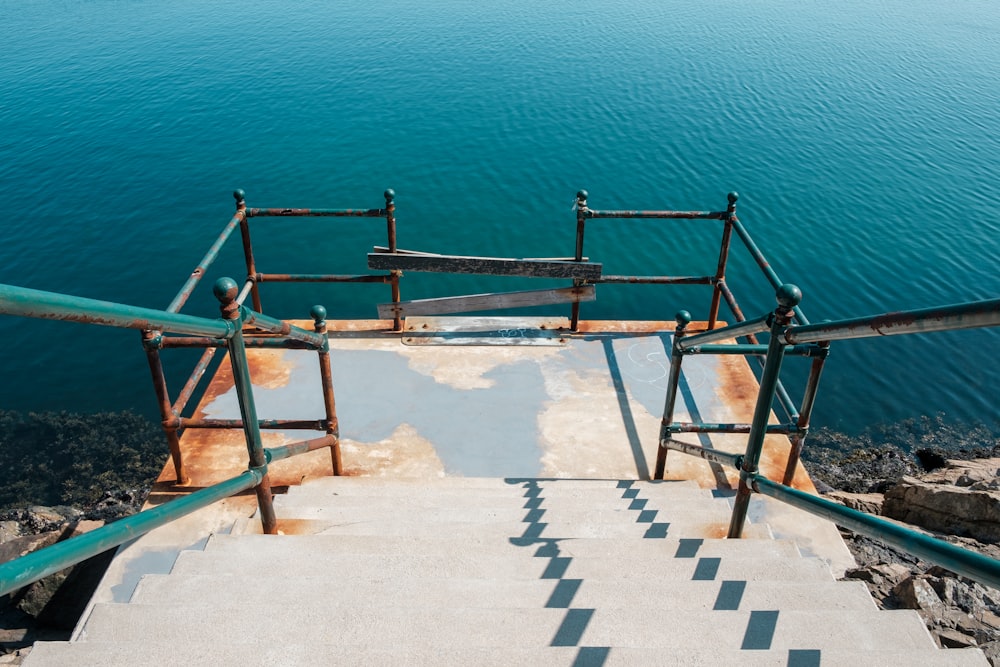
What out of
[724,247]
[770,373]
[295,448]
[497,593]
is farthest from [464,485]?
[724,247]

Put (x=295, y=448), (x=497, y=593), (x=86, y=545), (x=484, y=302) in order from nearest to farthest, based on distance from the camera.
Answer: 1. (x=86, y=545)
2. (x=497, y=593)
3. (x=295, y=448)
4. (x=484, y=302)

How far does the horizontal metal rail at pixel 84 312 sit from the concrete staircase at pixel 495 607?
108 centimetres

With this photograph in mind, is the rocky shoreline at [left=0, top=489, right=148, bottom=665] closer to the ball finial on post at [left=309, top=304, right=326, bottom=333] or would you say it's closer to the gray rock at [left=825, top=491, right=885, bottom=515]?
the ball finial on post at [left=309, top=304, right=326, bottom=333]

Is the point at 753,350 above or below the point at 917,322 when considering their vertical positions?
below

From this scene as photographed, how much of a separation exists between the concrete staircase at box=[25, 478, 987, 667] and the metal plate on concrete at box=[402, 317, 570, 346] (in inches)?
124

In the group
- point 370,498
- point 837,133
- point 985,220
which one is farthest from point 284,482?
point 837,133

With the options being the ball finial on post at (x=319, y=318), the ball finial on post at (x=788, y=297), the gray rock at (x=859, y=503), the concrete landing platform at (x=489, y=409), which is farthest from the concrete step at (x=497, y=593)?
the gray rock at (x=859, y=503)

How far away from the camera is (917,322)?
1.84 meters

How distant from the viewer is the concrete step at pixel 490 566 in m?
2.98

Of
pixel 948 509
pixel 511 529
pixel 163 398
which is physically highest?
pixel 163 398

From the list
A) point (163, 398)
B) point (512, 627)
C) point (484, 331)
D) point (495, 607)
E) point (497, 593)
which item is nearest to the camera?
point (512, 627)

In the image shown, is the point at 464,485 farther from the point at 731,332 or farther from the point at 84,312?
the point at 84,312

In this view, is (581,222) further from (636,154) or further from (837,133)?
(837,133)

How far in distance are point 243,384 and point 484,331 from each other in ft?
13.3
